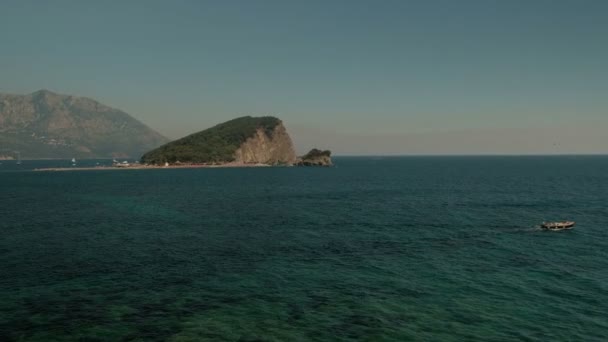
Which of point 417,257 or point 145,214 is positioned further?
point 145,214

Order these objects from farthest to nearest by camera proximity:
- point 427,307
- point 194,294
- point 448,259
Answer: point 448,259 < point 194,294 < point 427,307

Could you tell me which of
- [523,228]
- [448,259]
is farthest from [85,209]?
[523,228]

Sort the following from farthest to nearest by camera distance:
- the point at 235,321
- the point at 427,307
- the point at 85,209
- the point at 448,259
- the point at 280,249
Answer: the point at 85,209 → the point at 280,249 → the point at 448,259 → the point at 427,307 → the point at 235,321

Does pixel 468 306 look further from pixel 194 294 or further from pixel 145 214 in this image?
pixel 145 214

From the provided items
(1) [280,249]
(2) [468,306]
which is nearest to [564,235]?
(2) [468,306]

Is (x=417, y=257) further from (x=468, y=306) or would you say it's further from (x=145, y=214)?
(x=145, y=214)

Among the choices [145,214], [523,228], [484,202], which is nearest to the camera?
[523,228]
